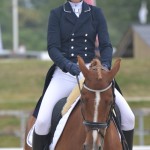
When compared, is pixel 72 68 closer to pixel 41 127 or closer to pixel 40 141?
pixel 41 127

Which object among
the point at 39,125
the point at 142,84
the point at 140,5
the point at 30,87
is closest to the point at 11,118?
the point at 30,87

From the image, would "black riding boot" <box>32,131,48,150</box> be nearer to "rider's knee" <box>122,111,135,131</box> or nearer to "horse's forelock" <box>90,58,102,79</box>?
"rider's knee" <box>122,111,135,131</box>

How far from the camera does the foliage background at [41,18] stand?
66312 millimetres

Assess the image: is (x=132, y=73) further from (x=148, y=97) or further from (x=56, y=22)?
(x=56, y=22)

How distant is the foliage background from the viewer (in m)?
66.3

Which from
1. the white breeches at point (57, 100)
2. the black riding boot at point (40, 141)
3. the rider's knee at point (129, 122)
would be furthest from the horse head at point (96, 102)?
the black riding boot at point (40, 141)

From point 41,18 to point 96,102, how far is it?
248 feet

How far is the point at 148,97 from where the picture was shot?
25.0 m

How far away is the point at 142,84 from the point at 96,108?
64.6 feet

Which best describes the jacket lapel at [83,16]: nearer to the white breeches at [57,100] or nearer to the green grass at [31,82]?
the white breeches at [57,100]

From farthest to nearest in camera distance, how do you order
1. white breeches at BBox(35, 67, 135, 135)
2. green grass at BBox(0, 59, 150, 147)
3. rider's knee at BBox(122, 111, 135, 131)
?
green grass at BBox(0, 59, 150, 147) → rider's knee at BBox(122, 111, 135, 131) → white breeches at BBox(35, 67, 135, 135)

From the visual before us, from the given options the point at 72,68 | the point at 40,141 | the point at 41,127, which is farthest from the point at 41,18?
the point at 72,68

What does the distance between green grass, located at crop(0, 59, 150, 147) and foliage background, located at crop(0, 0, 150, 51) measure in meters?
34.2

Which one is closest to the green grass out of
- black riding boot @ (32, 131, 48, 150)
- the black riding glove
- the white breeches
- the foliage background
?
black riding boot @ (32, 131, 48, 150)
